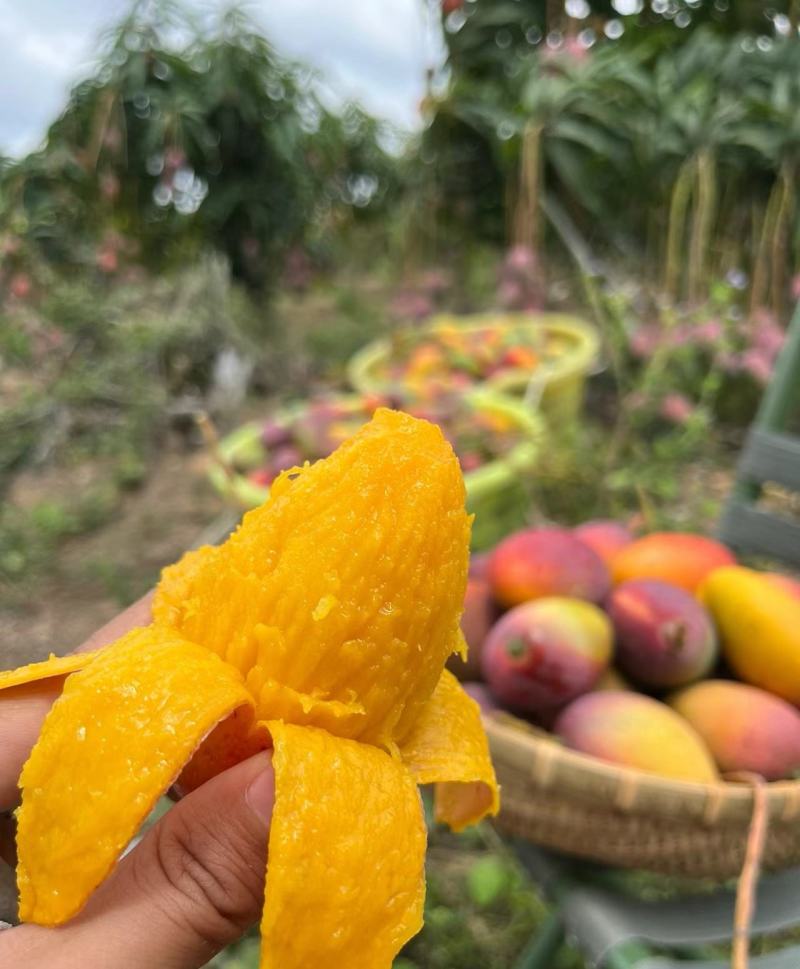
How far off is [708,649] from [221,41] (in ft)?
9.36

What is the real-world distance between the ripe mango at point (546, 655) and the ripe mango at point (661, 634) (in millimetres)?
27

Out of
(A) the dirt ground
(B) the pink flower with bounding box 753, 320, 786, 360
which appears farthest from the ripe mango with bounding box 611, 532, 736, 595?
(B) the pink flower with bounding box 753, 320, 786, 360

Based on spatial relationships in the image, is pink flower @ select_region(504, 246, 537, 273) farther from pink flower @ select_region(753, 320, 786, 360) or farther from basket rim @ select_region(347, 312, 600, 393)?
pink flower @ select_region(753, 320, 786, 360)

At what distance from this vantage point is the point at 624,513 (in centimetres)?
170

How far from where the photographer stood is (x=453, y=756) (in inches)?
17.3

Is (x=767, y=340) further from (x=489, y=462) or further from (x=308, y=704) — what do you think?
(x=308, y=704)

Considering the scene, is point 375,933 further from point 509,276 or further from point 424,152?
point 424,152

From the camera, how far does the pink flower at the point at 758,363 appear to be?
5.66ft

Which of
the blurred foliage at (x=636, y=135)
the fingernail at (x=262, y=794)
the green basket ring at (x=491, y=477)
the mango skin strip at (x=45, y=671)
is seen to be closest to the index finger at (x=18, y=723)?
the mango skin strip at (x=45, y=671)

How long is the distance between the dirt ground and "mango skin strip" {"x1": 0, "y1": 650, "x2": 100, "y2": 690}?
1146 mm

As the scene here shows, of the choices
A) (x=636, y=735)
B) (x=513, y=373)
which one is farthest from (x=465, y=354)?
(x=636, y=735)

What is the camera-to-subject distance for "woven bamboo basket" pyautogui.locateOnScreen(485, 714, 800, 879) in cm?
63

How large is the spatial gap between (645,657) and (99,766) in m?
0.56

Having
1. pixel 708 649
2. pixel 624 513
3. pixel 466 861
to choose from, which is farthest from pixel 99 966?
pixel 624 513
